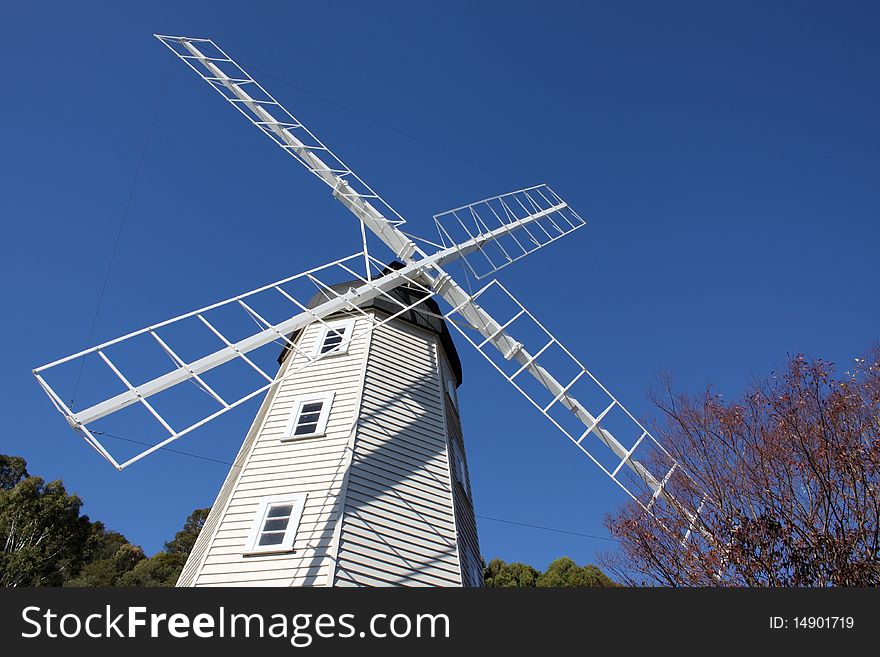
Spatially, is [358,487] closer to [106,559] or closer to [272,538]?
[272,538]

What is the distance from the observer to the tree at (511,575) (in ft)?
129

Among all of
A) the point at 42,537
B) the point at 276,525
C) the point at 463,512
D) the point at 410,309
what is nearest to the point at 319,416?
the point at 276,525

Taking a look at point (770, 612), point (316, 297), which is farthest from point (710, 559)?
point (316, 297)

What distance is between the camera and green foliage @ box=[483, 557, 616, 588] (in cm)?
3528

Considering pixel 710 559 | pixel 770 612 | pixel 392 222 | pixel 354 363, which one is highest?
pixel 392 222

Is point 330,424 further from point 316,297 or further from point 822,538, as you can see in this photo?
point 822,538

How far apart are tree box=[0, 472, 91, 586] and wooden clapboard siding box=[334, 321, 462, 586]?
20.5m

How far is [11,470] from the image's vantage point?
3756 centimetres

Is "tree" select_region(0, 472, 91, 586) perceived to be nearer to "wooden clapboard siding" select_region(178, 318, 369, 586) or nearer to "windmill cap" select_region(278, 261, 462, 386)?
"windmill cap" select_region(278, 261, 462, 386)

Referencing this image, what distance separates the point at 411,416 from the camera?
42.3ft

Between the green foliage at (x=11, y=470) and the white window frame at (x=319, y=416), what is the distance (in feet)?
112

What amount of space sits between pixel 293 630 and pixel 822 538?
→ 5925 mm

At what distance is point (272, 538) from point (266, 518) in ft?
1.45

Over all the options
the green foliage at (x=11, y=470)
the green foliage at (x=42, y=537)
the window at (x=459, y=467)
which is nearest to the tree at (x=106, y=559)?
the green foliage at (x=42, y=537)
